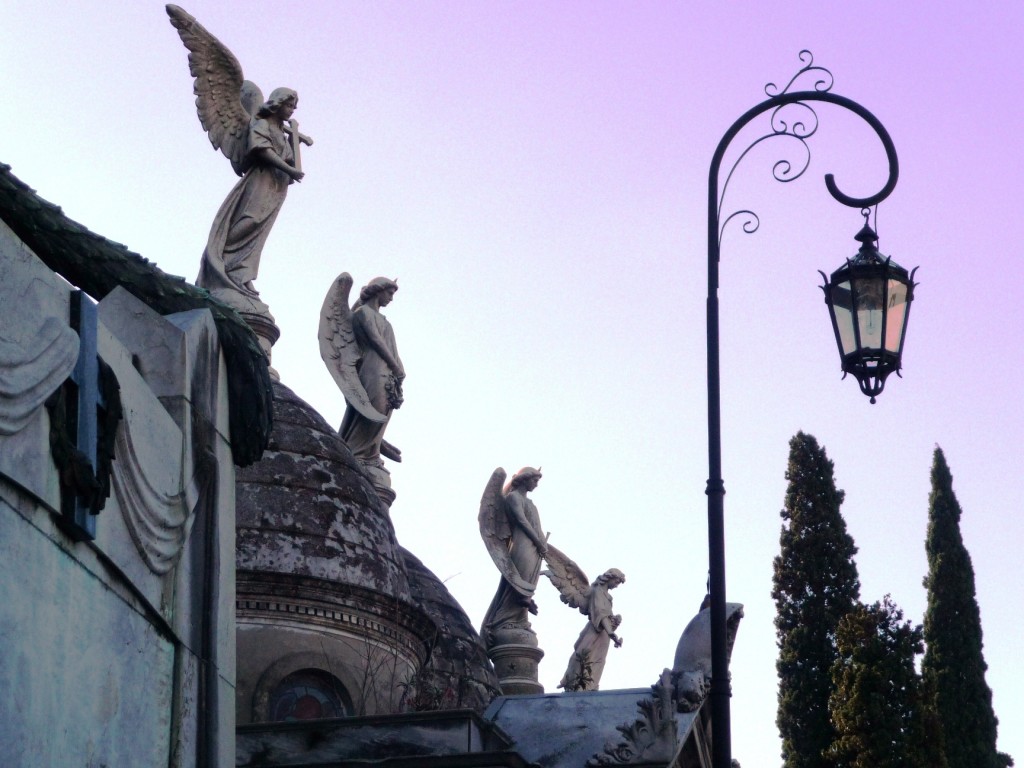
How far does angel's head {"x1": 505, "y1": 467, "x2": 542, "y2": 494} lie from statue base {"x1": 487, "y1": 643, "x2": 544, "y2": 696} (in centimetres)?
212

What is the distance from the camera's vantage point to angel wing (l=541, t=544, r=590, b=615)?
26.1 metres

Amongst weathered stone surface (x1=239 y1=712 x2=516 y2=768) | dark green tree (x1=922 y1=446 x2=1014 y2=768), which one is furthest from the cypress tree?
weathered stone surface (x1=239 y1=712 x2=516 y2=768)

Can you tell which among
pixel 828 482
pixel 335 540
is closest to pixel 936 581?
pixel 828 482

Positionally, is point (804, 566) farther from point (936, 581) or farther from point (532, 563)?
point (532, 563)

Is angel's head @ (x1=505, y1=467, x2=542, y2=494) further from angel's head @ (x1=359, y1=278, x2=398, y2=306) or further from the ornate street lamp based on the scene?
the ornate street lamp

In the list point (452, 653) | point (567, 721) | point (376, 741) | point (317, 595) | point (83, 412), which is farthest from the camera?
point (452, 653)

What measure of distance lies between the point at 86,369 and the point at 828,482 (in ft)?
108

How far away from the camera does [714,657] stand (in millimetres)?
11406

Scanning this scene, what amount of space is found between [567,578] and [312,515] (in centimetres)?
705

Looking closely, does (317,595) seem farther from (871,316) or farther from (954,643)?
(954,643)

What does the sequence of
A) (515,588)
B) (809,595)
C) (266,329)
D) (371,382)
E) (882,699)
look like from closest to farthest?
(266,329)
(371,382)
(515,588)
(882,699)
(809,595)

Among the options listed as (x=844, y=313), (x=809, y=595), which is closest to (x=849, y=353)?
(x=844, y=313)

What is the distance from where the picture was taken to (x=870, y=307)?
11734 mm

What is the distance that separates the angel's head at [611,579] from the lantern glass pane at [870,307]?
1447 cm
